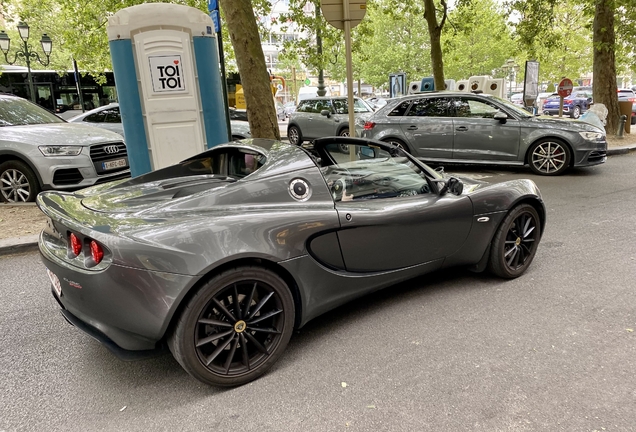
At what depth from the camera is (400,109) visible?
965 centimetres

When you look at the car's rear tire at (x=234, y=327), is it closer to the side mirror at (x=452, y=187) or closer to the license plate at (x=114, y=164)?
the side mirror at (x=452, y=187)

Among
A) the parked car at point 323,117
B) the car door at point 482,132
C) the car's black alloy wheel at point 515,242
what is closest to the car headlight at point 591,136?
the car door at point 482,132

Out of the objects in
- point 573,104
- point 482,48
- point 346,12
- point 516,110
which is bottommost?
point 573,104

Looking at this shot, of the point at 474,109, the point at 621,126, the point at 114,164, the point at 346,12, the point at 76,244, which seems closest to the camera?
the point at 76,244

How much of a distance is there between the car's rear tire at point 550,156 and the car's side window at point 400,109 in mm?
2679

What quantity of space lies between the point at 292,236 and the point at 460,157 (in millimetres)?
7367

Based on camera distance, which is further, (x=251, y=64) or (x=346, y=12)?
(x=251, y=64)

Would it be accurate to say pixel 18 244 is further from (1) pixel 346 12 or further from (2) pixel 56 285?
(1) pixel 346 12

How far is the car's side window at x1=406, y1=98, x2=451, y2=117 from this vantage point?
360 inches

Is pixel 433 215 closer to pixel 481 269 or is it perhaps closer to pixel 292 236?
pixel 481 269

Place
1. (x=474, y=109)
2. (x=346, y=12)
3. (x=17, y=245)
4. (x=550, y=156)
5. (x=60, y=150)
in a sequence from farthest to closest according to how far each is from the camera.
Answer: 1. (x=474, y=109)
2. (x=550, y=156)
3. (x=60, y=150)
4. (x=346, y=12)
5. (x=17, y=245)

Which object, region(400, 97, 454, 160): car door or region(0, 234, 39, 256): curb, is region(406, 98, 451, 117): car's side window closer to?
region(400, 97, 454, 160): car door

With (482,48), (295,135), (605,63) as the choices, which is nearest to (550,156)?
(605,63)

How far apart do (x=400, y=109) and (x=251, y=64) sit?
3636mm
